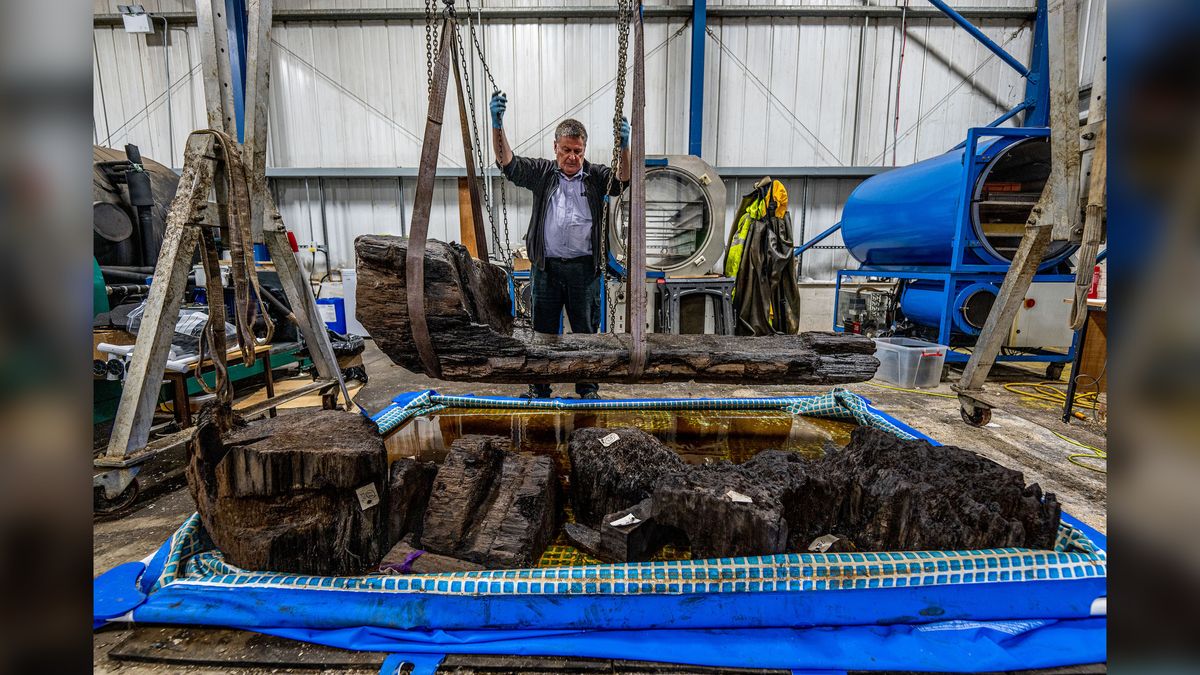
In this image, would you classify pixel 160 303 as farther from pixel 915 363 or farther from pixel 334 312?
pixel 915 363

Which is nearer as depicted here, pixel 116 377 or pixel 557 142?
pixel 116 377

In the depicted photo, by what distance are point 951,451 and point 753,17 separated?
6945mm

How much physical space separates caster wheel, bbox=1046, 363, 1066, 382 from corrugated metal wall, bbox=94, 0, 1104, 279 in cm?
337

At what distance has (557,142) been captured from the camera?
307 cm

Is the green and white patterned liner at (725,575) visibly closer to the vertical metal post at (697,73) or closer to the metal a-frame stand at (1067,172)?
the metal a-frame stand at (1067,172)

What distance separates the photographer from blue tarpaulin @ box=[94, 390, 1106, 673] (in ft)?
4.45

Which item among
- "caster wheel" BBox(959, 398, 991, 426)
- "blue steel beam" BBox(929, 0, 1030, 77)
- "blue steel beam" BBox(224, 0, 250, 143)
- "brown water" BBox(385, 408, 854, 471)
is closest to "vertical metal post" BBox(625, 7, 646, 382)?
"brown water" BBox(385, 408, 854, 471)

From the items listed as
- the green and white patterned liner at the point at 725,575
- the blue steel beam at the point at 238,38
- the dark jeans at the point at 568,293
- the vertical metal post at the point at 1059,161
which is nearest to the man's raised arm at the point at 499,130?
the dark jeans at the point at 568,293

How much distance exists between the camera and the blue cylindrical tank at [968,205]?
4.12 meters

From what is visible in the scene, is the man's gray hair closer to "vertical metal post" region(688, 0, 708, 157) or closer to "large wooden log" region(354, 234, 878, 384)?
"large wooden log" region(354, 234, 878, 384)

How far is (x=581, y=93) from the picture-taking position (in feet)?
22.5

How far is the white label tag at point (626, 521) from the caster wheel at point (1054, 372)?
508 centimetres
